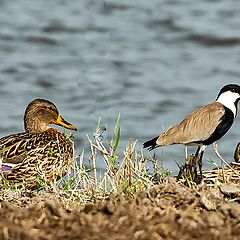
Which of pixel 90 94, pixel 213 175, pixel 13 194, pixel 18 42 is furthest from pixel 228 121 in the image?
pixel 18 42

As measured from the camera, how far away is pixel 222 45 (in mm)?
16938

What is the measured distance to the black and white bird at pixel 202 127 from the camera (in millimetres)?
7492

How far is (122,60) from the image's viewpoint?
1619 cm

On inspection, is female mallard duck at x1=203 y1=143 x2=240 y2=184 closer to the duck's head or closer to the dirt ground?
the dirt ground

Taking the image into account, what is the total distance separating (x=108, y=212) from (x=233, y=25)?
13.2m

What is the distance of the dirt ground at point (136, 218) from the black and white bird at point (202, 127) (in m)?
1.88

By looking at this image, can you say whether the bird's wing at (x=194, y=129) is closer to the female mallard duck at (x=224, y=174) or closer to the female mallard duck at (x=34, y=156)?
the female mallard duck at (x=224, y=174)

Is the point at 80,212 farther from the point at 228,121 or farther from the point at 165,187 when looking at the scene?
the point at 228,121

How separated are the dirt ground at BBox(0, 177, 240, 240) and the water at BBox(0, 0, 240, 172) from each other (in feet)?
17.7

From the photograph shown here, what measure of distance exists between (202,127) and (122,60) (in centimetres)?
871

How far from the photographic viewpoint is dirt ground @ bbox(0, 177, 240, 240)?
491 cm

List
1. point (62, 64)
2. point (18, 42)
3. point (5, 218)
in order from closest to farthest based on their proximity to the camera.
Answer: point (5, 218)
point (62, 64)
point (18, 42)

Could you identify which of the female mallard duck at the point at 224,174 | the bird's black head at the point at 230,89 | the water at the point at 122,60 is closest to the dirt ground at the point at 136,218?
the female mallard duck at the point at 224,174

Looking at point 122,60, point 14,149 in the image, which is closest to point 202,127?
point 14,149
